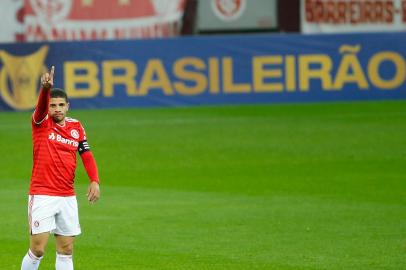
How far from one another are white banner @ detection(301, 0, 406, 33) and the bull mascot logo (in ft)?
36.1

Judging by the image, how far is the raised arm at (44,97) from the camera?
377 inches

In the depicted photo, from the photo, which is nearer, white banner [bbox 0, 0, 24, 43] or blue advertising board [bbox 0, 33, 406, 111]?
blue advertising board [bbox 0, 33, 406, 111]

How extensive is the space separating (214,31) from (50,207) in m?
27.3

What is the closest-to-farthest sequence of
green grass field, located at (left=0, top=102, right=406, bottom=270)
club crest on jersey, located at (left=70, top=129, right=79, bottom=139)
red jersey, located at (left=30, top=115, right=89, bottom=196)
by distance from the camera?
1. red jersey, located at (left=30, top=115, right=89, bottom=196)
2. club crest on jersey, located at (left=70, top=129, right=79, bottom=139)
3. green grass field, located at (left=0, top=102, right=406, bottom=270)

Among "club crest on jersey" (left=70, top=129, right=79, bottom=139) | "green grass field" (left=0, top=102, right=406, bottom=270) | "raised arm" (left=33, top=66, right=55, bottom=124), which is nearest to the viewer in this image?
"raised arm" (left=33, top=66, right=55, bottom=124)

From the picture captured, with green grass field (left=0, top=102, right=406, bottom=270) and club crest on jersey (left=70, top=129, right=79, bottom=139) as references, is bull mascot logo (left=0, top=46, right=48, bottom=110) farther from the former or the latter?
club crest on jersey (left=70, top=129, right=79, bottom=139)

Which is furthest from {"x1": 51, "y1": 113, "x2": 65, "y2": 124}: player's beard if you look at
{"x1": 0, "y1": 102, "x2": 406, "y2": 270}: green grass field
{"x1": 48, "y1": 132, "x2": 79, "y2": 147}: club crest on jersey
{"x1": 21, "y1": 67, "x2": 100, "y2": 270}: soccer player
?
{"x1": 0, "y1": 102, "x2": 406, "y2": 270}: green grass field

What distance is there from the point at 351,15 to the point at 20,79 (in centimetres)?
1278

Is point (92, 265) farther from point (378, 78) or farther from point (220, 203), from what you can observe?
point (378, 78)

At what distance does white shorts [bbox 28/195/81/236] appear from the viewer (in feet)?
33.3

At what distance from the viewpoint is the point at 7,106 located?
29.1 metres

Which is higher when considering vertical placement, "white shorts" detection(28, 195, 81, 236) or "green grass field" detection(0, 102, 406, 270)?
"white shorts" detection(28, 195, 81, 236)

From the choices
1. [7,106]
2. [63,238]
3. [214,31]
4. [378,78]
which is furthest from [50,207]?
[214,31]

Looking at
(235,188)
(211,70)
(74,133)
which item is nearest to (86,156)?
(74,133)
